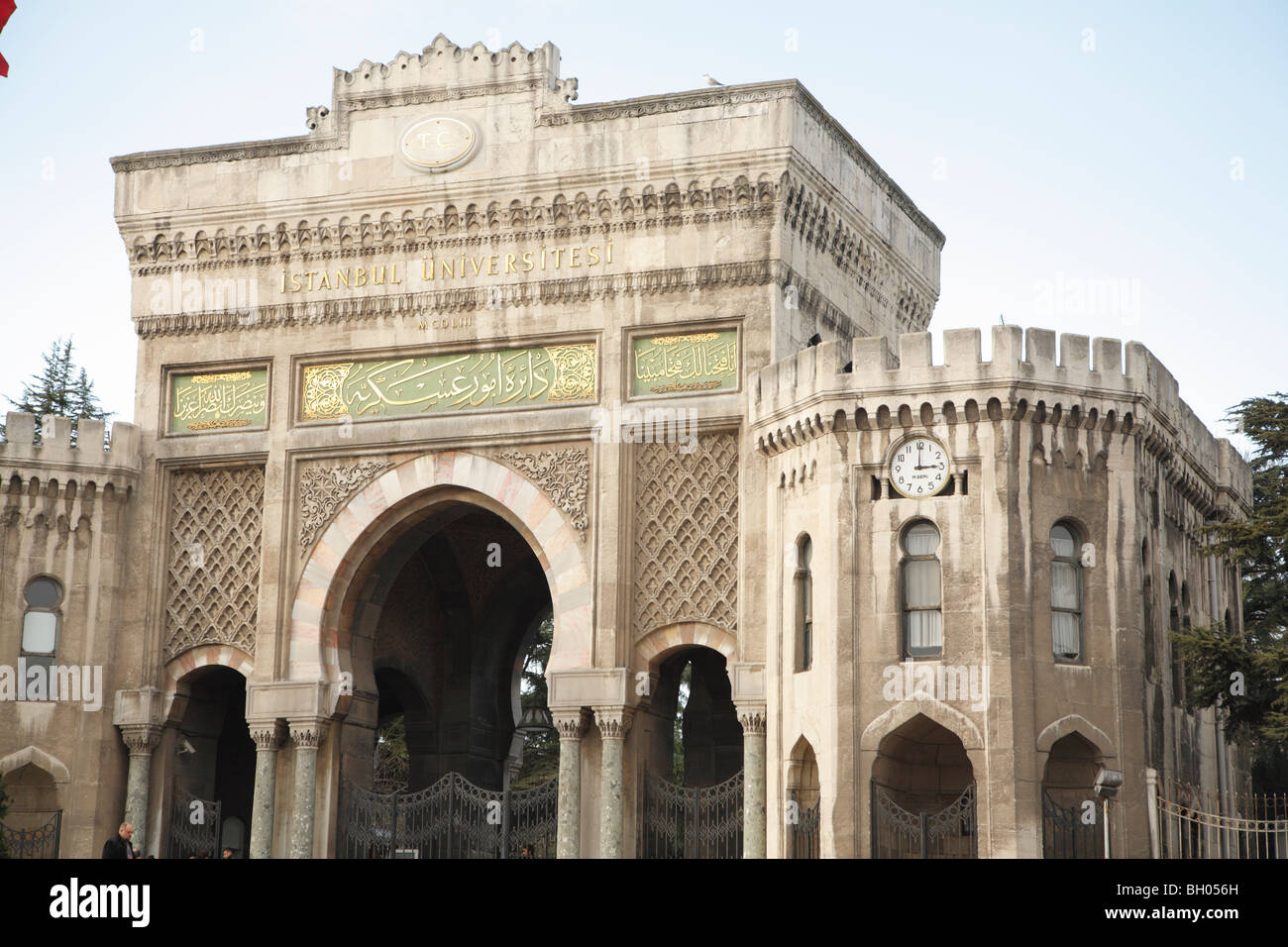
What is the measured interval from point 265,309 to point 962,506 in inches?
470

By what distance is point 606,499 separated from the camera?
93.0 feet

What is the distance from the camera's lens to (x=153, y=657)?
3045 cm

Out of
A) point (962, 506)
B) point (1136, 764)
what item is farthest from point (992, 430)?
point (1136, 764)

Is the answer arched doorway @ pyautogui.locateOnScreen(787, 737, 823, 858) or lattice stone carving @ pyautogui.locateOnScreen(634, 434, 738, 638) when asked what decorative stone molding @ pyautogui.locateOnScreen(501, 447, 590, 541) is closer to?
lattice stone carving @ pyautogui.locateOnScreen(634, 434, 738, 638)

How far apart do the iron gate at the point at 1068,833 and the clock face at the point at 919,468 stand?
4.10 meters

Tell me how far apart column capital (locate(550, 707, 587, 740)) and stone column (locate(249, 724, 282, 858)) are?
4520 millimetres

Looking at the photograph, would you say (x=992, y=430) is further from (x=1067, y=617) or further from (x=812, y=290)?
(x=812, y=290)

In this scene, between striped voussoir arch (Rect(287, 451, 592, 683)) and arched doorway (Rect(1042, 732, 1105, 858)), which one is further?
striped voussoir arch (Rect(287, 451, 592, 683))

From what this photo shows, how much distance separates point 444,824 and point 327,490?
5.36 m

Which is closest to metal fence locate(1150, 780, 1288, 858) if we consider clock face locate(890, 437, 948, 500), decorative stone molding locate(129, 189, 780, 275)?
clock face locate(890, 437, 948, 500)

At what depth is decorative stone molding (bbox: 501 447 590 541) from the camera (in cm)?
2862

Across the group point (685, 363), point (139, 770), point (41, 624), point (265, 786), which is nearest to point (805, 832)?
point (685, 363)

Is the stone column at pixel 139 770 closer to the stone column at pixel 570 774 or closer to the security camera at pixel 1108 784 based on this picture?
the stone column at pixel 570 774

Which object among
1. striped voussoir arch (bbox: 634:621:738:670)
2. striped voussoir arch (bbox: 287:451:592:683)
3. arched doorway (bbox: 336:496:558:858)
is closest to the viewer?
striped voussoir arch (bbox: 634:621:738:670)
